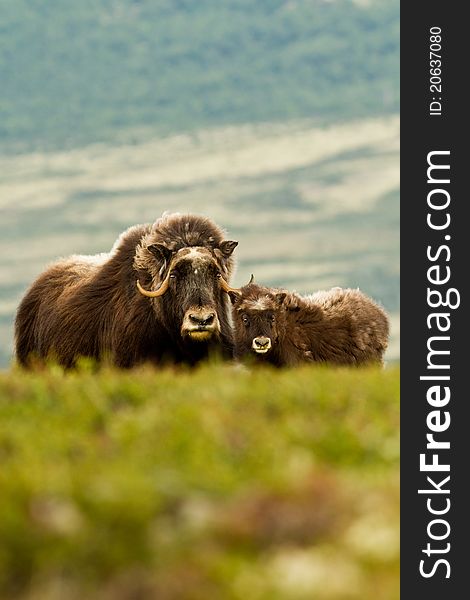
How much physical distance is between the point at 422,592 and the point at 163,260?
292 inches

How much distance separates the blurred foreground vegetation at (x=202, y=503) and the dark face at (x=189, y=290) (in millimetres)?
5588

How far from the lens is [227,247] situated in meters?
12.1

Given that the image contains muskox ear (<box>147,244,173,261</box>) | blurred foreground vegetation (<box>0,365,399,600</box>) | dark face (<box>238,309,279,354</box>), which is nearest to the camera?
blurred foreground vegetation (<box>0,365,399,600</box>)

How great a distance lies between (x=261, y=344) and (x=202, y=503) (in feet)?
32.5

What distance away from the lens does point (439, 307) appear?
6668 mm

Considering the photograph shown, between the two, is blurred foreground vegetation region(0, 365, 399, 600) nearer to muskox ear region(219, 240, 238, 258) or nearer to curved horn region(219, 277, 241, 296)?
curved horn region(219, 277, 241, 296)

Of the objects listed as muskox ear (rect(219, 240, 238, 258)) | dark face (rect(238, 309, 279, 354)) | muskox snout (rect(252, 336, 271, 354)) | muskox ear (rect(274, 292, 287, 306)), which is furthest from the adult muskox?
muskox ear (rect(274, 292, 287, 306))

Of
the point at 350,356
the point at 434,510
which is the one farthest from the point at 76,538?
the point at 350,356

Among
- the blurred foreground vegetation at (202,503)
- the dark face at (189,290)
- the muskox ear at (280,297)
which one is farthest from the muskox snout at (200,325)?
the blurred foreground vegetation at (202,503)

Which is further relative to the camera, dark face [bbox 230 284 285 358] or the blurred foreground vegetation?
dark face [bbox 230 284 285 358]

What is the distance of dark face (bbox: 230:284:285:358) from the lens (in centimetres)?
1452

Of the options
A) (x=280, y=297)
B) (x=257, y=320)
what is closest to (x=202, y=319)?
(x=257, y=320)

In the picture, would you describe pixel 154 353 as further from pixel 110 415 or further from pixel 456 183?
pixel 110 415

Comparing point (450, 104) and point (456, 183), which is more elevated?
point (450, 104)
